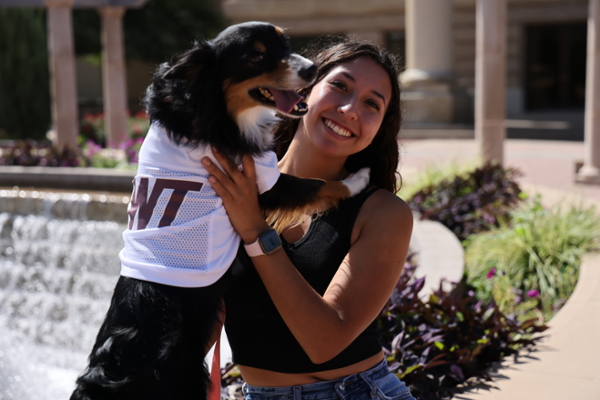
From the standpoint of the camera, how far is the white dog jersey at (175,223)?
2.09m

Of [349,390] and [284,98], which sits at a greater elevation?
[284,98]

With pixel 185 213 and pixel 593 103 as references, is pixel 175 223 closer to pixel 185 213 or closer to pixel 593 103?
pixel 185 213

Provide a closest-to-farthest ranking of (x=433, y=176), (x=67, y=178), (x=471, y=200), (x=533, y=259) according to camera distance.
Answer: (x=533, y=259), (x=471, y=200), (x=433, y=176), (x=67, y=178)

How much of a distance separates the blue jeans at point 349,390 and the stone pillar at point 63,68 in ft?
32.8

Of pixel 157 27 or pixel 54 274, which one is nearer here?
pixel 54 274

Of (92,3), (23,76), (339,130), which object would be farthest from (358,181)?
(23,76)

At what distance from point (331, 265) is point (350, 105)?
640mm

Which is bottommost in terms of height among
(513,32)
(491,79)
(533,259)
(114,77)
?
(533,259)

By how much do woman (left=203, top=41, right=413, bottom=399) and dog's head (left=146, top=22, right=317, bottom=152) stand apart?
0.54 ft

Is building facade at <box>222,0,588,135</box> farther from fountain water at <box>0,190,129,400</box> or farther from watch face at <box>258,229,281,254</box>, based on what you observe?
watch face at <box>258,229,281,254</box>

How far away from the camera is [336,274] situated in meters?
2.29

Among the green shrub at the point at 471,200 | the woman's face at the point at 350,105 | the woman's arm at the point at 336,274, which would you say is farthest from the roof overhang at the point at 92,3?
the woman's arm at the point at 336,274

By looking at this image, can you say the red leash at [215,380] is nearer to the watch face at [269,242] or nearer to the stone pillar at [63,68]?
the watch face at [269,242]

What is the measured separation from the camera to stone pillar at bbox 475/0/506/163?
30.7 ft
